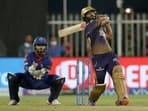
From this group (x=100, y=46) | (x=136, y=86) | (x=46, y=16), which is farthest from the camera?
(x=46, y=16)

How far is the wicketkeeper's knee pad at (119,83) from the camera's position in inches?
663

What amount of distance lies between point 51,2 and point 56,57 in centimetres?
361

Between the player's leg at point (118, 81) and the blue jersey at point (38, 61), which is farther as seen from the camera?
the blue jersey at point (38, 61)

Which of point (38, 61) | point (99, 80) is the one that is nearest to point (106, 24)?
point (99, 80)

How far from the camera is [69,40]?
29.8 metres

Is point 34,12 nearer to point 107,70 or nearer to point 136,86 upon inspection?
point 136,86

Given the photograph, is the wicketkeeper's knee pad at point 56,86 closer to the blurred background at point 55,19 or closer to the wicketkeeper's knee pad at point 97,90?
the wicketkeeper's knee pad at point 97,90

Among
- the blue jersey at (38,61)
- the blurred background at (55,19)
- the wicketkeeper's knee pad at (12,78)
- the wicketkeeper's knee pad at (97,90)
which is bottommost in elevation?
the wicketkeeper's knee pad at (97,90)

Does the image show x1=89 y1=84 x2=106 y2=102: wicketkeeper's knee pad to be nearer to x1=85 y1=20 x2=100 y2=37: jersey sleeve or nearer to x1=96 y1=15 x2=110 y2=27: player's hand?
x1=85 y1=20 x2=100 y2=37: jersey sleeve

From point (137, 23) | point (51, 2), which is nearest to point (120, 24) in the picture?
point (137, 23)

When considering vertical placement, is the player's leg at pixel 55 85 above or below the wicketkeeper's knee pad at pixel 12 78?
below

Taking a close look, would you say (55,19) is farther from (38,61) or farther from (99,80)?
(99,80)

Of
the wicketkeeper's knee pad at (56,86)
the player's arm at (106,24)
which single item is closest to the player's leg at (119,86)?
the player's arm at (106,24)

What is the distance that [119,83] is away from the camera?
16938 mm
